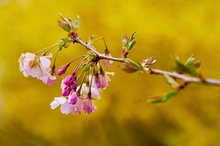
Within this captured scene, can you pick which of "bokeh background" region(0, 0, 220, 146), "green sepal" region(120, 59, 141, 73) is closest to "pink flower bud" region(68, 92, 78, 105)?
"green sepal" region(120, 59, 141, 73)

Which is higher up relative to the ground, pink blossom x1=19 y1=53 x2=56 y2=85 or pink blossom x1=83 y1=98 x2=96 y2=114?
pink blossom x1=19 y1=53 x2=56 y2=85

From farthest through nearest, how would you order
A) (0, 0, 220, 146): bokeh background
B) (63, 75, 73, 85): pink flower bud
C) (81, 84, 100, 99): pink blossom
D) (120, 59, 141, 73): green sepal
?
(0, 0, 220, 146): bokeh background, (81, 84, 100, 99): pink blossom, (63, 75, 73, 85): pink flower bud, (120, 59, 141, 73): green sepal

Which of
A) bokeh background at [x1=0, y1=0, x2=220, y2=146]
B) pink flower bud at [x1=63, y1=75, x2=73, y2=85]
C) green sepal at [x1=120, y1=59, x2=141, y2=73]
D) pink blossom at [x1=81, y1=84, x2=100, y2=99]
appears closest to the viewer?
green sepal at [x1=120, y1=59, x2=141, y2=73]

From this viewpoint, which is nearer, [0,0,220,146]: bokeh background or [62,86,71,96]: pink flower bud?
[62,86,71,96]: pink flower bud

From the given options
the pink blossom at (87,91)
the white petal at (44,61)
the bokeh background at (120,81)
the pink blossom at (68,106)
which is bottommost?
the pink blossom at (68,106)

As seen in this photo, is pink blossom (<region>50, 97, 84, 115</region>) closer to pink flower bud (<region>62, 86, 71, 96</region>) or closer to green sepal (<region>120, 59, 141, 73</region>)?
pink flower bud (<region>62, 86, 71, 96</region>)

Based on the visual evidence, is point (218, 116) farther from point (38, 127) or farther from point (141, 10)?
point (38, 127)

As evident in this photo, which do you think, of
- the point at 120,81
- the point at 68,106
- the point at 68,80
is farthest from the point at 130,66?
the point at 120,81

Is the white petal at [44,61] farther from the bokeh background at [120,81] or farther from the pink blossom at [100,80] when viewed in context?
the bokeh background at [120,81]

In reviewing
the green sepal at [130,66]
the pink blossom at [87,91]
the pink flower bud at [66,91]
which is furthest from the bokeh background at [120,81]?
the green sepal at [130,66]

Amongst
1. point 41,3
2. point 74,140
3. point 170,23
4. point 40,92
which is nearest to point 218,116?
point 170,23
